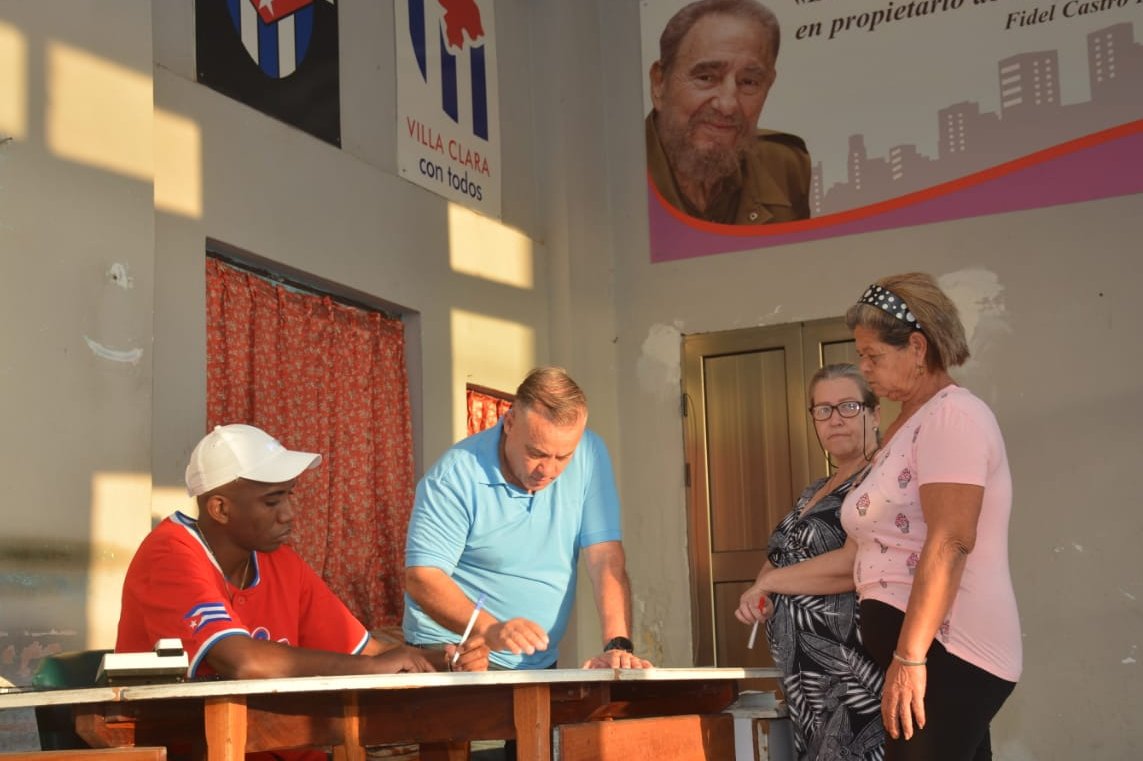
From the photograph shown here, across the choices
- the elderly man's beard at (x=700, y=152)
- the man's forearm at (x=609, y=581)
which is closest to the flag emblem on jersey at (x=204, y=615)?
the man's forearm at (x=609, y=581)

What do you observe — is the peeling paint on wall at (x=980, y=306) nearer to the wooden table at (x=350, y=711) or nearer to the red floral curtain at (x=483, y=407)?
the red floral curtain at (x=483, y=407)

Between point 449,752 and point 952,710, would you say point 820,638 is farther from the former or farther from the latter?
point 449,752

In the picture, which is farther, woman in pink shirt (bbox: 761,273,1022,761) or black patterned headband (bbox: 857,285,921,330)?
black patterned headband (bbox: 857,285,921,330)

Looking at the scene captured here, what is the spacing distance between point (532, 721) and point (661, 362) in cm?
470

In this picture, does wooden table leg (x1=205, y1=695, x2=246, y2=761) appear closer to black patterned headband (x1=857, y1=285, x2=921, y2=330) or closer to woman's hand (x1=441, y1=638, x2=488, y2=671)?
woman's hand (x1=441, y1=638, x2=488, y2=671)

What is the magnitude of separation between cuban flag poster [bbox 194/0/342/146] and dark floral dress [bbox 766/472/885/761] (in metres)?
2.84

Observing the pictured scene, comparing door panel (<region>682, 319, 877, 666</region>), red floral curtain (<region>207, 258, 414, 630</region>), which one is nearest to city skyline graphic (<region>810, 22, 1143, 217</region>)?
door panel (<region>682, 319, 877, 666</region>)

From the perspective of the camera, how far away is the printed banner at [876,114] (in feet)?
20.8

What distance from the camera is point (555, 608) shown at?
11.0 feet

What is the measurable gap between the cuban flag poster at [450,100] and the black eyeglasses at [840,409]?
290 cm

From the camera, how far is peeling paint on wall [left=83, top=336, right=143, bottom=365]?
4.12 metres

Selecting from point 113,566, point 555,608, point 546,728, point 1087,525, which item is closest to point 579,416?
point 555,608

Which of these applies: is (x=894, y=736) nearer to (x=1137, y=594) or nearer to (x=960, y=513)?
(x=960, y=513)

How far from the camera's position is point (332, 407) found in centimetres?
552
